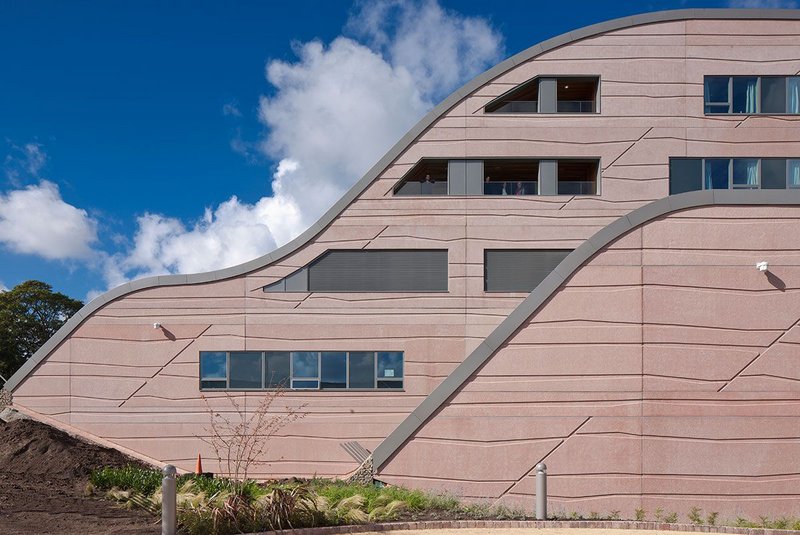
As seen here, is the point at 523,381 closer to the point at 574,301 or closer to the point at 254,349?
the point at 574,301

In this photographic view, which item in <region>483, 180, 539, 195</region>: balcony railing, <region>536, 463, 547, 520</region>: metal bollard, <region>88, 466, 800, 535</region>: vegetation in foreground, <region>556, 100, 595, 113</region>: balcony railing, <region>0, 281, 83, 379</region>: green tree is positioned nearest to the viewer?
<region>88, 466, 800, 535</region>: vegetation in foreground

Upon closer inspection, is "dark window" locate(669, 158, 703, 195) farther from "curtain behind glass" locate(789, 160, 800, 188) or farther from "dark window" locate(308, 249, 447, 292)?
"dark window" locate(308, 249, 447, 292)

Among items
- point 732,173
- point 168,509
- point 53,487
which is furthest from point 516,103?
point 53,487

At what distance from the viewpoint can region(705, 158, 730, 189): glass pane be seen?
1955 cm

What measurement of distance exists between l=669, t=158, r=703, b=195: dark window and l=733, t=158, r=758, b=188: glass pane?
1126mm

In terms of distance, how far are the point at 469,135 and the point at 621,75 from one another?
527cm

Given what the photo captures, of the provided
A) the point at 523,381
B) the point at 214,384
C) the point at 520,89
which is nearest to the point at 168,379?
the point at 214,384

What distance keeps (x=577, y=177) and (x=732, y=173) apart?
189 inches

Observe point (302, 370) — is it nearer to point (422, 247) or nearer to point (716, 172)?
point (422, 247)

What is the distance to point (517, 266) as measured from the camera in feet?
63.5

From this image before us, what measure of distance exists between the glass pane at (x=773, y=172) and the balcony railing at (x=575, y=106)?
18.9ft

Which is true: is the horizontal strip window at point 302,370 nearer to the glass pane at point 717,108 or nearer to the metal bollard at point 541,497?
the metal bollard at point 541,497

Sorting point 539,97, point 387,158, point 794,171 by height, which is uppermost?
point 539,97

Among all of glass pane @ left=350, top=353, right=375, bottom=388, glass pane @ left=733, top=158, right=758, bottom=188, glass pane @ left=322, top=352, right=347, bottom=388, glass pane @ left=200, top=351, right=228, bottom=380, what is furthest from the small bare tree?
glass pane @ left=733, top=158, right=758, bottom=188
